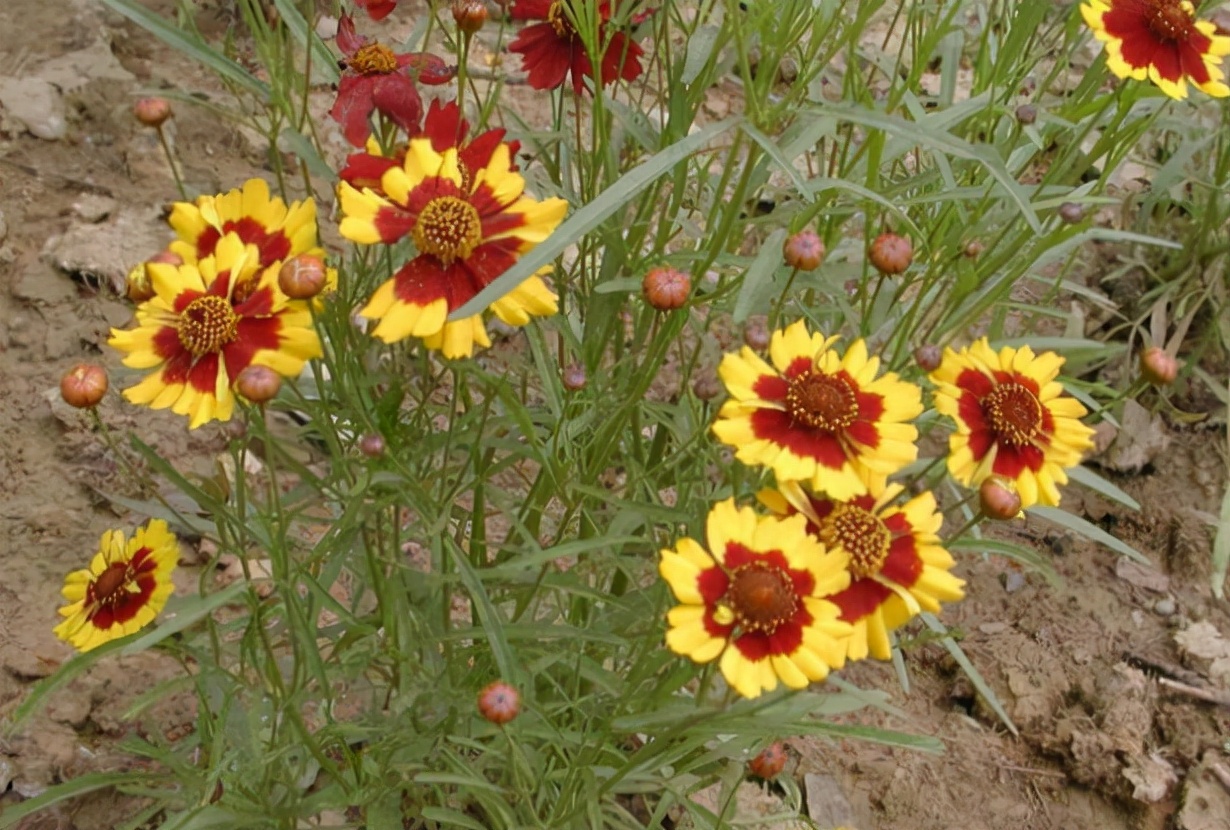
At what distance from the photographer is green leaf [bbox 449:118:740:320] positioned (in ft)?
3.20

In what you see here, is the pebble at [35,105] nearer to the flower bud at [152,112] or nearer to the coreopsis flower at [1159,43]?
the flower bud at [152,112]

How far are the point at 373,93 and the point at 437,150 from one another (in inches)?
6.2

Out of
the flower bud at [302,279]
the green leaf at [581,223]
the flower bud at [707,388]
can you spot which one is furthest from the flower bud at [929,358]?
the flower bud at [302,279]

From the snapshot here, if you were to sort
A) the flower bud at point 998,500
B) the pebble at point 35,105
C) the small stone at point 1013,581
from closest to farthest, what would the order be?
1. the flower bud at point 998,500
2. the small stone at point 1013,581
3. the pebble at point 35,105

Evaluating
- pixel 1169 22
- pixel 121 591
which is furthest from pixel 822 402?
pixel 121 591

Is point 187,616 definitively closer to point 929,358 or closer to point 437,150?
point 437,150

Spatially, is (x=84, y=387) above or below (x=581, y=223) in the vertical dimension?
below

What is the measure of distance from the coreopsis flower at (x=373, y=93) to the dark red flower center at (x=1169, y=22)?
900 millimetres

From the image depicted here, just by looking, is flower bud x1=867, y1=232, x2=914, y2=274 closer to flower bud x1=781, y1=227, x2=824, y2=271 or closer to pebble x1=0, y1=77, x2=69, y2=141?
flower bud x1=781, y1=227, x2=824, y2=271

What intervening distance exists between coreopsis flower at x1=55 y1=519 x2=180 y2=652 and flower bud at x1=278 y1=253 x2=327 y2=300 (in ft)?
1.82

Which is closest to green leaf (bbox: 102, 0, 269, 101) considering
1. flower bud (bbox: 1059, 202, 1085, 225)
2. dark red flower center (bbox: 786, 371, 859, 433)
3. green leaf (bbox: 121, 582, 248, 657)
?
green leaf (bbox: 121, 582, 248, 657)

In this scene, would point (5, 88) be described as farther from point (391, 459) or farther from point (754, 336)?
point (754, 336)

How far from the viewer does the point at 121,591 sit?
134 centimetres

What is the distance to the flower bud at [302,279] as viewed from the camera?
947mm
